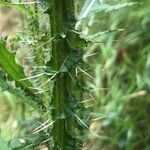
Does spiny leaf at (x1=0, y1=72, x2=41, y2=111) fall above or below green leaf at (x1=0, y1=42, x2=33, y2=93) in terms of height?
below

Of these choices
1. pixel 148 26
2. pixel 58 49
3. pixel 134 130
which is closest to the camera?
pixel 58 49

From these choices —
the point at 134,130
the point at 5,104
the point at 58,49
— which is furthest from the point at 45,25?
the point at 5,104

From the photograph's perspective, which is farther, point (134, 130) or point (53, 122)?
point (134, 130)

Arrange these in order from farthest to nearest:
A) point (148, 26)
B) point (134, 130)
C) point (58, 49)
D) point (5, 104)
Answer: point (5, 104) → point (148, 26) → point (134, 130) → point (58, 49)

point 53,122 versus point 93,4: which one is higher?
point 93,4

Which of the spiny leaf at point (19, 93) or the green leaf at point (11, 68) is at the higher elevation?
the green leaf at point (11, 68)

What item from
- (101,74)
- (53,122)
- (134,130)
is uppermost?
(53,122)

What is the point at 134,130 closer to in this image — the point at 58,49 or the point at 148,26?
the point at 148,26
